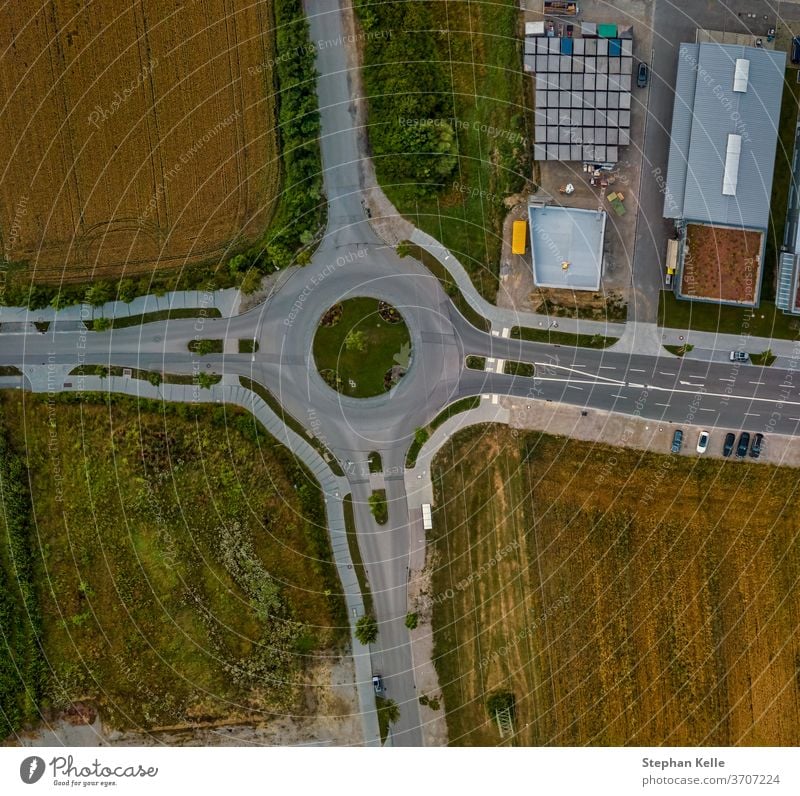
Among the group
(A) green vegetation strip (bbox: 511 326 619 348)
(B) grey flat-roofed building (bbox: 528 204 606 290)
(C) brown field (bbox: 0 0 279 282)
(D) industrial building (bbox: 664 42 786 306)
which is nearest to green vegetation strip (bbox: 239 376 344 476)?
(C) brown field (bbox: 0 0 279 282)

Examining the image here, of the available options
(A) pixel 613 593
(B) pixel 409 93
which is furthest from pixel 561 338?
(B) pixel 409 93

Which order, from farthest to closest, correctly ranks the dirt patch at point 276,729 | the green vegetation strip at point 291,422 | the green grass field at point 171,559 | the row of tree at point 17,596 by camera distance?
the green vegetation strip at point 291,422 → the green grass field at point 171,559 → the row of tree at point 17,596 → the dirt patch at point 276,729

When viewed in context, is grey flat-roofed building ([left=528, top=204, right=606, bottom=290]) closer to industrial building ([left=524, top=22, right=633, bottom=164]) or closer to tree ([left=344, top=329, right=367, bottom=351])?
industrial building ([left=524, top=22, right=633, bottom=164])

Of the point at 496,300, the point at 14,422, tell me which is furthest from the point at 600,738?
the point at 14,422

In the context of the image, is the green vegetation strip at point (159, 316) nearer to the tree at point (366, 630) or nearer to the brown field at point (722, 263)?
the tree at point (366, 630)

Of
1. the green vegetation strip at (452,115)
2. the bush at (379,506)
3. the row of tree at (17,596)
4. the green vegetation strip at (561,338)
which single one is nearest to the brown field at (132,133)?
the green vegetation strip at (452,115)
